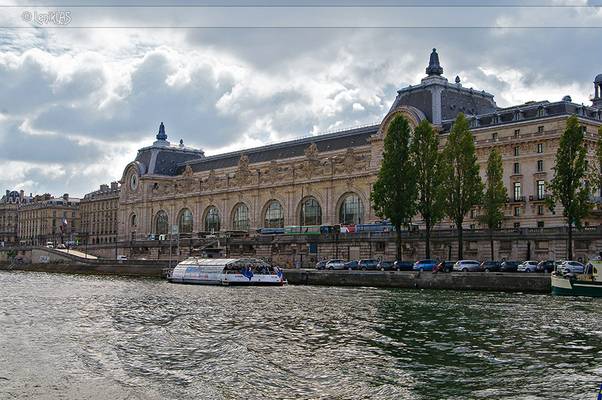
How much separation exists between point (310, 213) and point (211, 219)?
2579 centimetres

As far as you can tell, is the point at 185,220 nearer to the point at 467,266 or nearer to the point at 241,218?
the point at 241,218

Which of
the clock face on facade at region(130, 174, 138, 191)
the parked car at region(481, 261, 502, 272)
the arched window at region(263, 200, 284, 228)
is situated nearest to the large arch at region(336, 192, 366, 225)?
the arched window at region(263, 200, 284, 228)

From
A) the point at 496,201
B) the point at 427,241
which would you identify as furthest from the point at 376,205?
the point at 496,201

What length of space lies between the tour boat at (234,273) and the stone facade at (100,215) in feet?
336

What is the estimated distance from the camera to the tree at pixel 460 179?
238 ft

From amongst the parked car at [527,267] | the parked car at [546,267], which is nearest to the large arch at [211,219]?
the parked car at [527,267]

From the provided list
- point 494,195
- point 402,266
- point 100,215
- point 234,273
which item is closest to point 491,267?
point 402,266

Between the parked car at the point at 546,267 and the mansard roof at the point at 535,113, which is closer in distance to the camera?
the parked car at the point at 546,267

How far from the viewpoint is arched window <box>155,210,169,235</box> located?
143750 millimetres

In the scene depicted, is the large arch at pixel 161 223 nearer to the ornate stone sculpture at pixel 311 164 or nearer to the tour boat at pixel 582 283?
the ornate stone sculpture at pixel 311 164

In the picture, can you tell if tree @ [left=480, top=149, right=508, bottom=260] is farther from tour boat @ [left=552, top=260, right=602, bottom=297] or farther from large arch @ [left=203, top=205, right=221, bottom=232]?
large arch @ [left=203, top=205, right=221, bottom=232]

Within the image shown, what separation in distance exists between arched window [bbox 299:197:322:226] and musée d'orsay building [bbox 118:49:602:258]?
5.7 inches

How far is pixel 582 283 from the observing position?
50.8 meters

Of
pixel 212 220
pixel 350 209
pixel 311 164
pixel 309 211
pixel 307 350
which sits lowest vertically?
pixel 307 350
